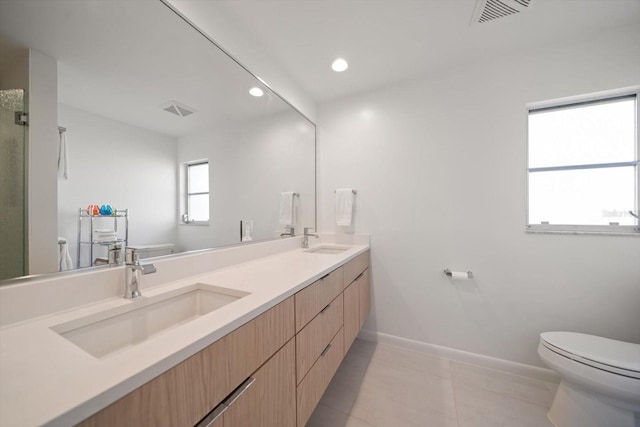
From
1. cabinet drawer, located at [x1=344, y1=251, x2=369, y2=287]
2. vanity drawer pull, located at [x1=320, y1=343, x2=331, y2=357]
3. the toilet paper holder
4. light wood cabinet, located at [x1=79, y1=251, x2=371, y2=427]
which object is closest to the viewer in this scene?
light wood cabinet, located at [x1=79, y1=251, x2=371, y2=427]

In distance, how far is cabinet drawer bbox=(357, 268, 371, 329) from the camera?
1.88m

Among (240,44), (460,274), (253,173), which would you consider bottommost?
(460,274)

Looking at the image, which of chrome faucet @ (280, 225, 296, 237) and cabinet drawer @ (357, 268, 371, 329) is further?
chrome faucet @ (280, 225, 296, 237)

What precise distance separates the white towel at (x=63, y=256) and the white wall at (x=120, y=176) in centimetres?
1

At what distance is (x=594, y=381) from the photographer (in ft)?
3.70

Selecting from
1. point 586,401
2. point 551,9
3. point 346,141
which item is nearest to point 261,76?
point 346,141

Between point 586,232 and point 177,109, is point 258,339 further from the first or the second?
point 586,232

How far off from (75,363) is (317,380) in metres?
0.96

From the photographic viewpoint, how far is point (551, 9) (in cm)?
135

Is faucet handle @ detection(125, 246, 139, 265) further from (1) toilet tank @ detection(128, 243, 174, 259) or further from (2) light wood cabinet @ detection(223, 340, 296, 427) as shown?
(2) light wood cabinet @ detection(223, 340, 296, 427)

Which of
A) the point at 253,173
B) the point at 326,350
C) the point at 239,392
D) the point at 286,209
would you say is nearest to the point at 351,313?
the point at 326,350

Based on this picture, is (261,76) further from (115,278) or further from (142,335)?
(142,335)

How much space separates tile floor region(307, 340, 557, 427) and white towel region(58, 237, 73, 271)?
4.47 feet

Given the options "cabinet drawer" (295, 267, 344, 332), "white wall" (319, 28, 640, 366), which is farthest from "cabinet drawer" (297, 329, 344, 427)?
"white wall" (319, 28, 640, 366)
